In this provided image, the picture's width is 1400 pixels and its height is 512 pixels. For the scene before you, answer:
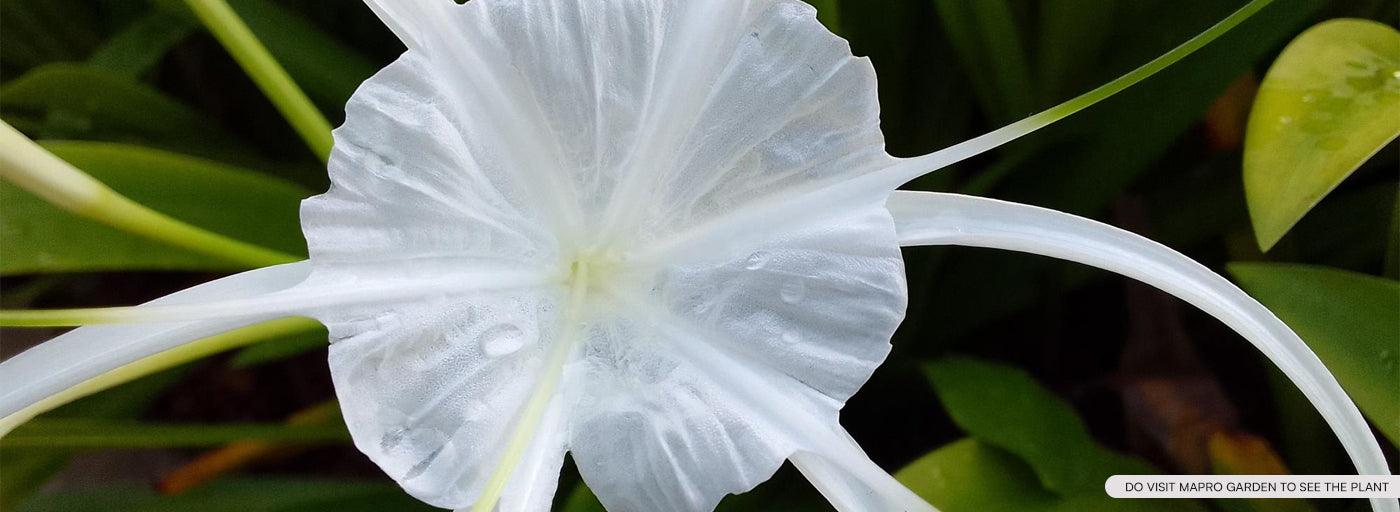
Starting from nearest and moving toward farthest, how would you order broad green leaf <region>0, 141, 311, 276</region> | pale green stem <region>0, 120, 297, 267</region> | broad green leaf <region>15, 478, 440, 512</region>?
pale green stem <region>0, 120, 297, 267</region>, broad green leaf <region>0, 141, 311, 276</region>, broad green leaf <region>15, 478, 440, 512</region>

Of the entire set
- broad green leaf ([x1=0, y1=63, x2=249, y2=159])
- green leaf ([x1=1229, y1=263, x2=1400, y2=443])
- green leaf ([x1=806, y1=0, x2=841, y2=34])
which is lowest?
green leaf ([x1=1229, y1=263, x2=1400, y2=443])

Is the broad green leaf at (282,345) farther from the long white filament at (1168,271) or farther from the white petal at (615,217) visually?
the long white filament at (1168,271)

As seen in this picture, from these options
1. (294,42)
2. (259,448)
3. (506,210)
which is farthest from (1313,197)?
(259,448)

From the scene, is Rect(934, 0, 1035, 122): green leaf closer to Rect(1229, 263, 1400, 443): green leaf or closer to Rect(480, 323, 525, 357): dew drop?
Rect(1229, 263, 1400, 443): green leaf

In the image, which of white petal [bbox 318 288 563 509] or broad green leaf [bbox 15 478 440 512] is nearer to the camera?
white petal [bbox 318 288 563 509]

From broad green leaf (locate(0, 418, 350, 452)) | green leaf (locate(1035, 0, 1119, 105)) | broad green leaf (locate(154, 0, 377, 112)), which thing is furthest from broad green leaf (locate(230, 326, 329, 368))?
green leaf (locate(1035, 0, 1119, 105))

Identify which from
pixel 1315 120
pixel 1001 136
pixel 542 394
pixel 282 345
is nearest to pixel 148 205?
pixel 282 345
